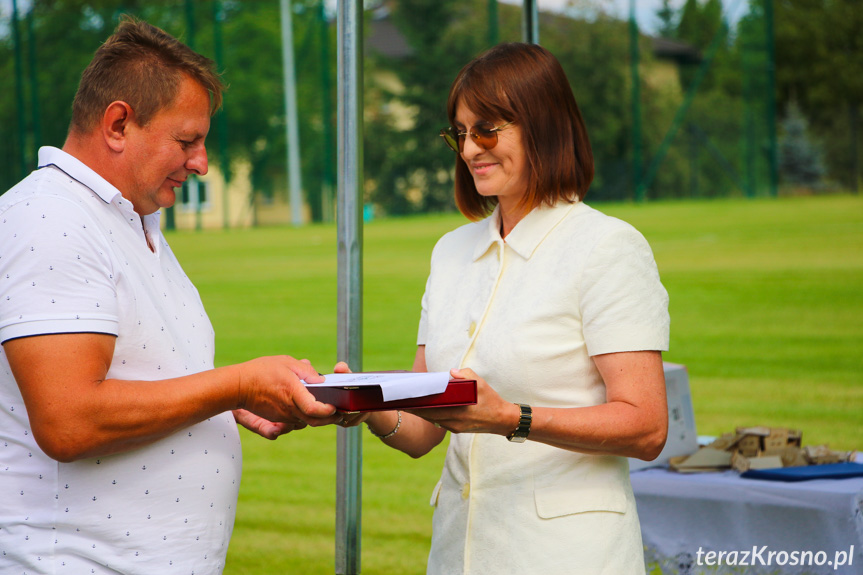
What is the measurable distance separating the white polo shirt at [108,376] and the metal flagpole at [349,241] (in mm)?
1336

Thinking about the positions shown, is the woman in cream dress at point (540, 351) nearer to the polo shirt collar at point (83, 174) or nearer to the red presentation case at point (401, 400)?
the red presentation case at point (401, 400)

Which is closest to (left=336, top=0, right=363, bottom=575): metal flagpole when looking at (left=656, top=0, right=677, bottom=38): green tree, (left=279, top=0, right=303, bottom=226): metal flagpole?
(left=279, top=0, right=303, bottom=226): metal flagpole

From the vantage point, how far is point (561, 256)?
223 cm

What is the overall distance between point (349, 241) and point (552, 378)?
4.69ft

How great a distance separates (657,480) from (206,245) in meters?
Answer: 21.4

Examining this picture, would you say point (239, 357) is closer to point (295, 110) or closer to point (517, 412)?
point (517, 412)

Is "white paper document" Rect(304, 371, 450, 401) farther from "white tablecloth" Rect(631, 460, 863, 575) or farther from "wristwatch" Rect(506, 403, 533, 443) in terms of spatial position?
"white tablecloth" Rect(631, 460, 863, 575)

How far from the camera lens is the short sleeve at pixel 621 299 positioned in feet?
6.86

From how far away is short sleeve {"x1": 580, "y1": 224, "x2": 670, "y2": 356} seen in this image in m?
2.09

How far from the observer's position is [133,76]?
6.48 feet

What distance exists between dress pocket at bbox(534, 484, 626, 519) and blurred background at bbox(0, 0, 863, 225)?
834 inches

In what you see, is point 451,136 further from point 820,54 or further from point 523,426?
point 820,54

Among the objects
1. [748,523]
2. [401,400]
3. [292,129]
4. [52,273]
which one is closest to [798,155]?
[292,129]

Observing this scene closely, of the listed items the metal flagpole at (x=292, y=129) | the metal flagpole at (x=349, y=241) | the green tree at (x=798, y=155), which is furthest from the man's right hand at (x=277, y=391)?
the green tree at (x=798, y=155)
